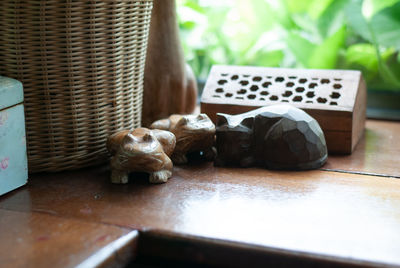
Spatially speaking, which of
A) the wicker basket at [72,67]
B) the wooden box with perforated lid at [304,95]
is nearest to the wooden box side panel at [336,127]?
the wooden box with perforated lid at [304,95]

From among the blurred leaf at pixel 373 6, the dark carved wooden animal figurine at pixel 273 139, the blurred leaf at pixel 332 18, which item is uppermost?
the blurred leaf at pixel 373 6

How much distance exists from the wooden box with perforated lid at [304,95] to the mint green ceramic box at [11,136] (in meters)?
0.38

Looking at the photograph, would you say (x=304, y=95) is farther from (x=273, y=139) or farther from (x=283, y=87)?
(x=273, y=139)

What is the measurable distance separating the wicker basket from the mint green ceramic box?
0.13 feet

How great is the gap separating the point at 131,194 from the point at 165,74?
351 millimetres

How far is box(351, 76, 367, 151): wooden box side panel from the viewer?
1.04 meters

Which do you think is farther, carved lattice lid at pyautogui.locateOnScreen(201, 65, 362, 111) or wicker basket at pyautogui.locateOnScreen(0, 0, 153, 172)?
carved lattice lid at pyautogui.locateOnScreen(201, 65, 362, 111)

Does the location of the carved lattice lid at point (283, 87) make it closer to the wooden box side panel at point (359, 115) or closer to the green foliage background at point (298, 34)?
the wooden box side panel at point (359, 115)

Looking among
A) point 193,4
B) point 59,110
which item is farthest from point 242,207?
point 193,4

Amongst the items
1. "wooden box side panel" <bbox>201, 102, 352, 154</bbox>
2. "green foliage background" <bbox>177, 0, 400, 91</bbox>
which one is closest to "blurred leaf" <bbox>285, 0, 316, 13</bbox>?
"green foliage background" <bbox>177, 0, 400, 91</bbox>

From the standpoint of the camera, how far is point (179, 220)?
750mm

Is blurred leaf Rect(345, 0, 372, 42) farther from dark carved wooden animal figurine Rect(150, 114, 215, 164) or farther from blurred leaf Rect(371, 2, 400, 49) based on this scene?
dark carved wooden animal figurine Rect(150, 114, 215, 164)

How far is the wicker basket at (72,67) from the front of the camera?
2.76 ft

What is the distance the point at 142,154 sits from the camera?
85 cm
